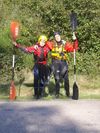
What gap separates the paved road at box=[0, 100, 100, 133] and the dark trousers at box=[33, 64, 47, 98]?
1.59 metres

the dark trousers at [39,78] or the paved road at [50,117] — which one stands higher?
the dark trousers at [39,78]

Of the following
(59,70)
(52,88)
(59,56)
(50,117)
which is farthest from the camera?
(52,88)

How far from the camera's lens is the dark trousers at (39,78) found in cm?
1507

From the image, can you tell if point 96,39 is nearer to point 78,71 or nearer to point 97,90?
point 78,71

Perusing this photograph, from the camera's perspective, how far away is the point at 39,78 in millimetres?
15312

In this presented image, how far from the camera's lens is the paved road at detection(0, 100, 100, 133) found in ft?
32.6

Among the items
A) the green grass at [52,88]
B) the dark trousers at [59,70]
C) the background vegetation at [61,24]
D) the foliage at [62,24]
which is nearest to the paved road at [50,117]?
the dark trousers at [59,70]

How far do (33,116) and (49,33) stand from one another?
9.40m

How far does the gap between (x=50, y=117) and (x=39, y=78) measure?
14.1 feet

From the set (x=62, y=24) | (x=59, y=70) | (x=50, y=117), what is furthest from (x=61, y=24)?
(x=50, y=117)

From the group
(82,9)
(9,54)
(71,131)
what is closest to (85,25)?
(82,9)

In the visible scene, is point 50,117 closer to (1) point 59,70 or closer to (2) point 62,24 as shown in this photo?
(1) point 59,70

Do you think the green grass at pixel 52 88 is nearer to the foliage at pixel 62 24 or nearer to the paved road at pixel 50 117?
the foliage at pixel 62 24

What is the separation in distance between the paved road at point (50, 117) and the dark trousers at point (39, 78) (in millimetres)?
1590
